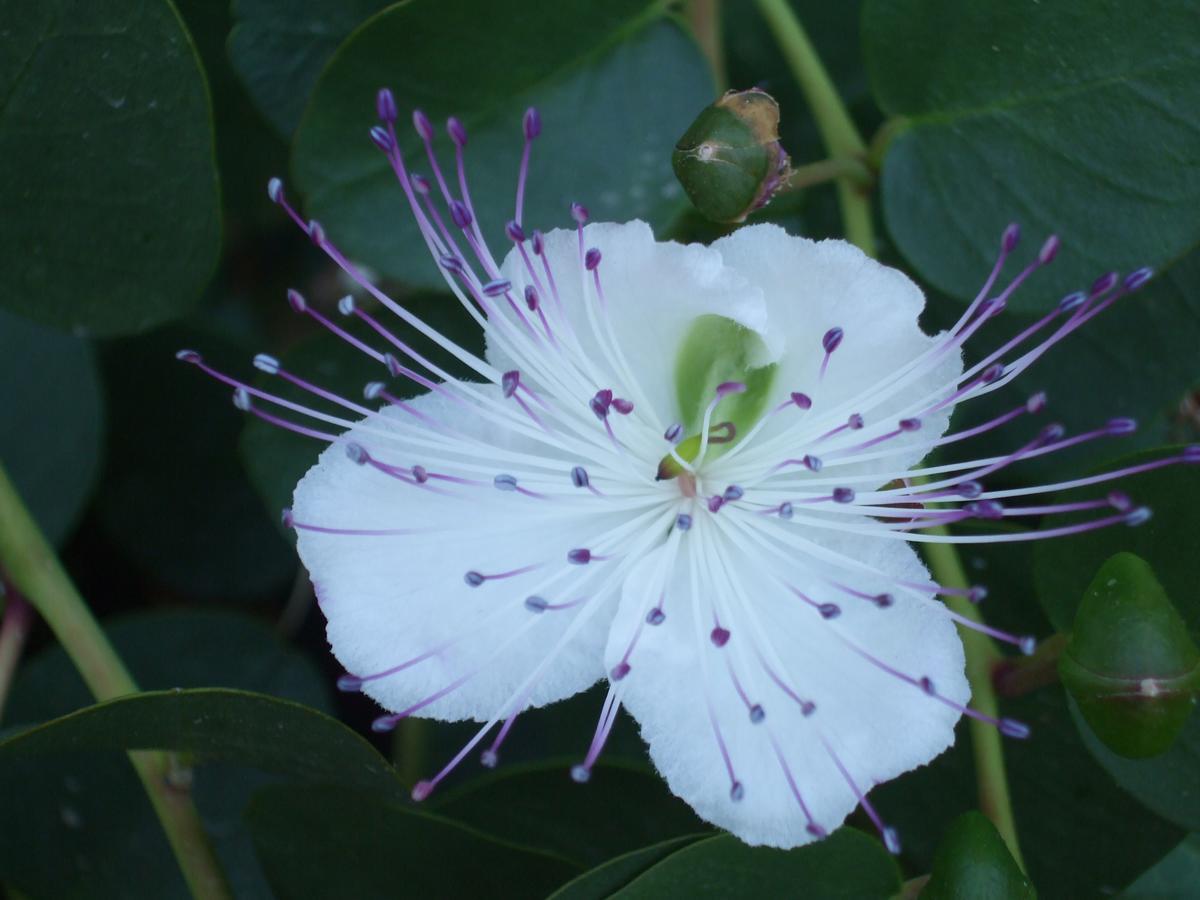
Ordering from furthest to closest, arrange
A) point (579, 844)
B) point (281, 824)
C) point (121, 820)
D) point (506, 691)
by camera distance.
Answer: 1. point (121, 820)
2. point (579, 844)
3. point (281, 824)
4. point (506, 691)

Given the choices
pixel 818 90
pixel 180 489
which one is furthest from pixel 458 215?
pixel 180 489

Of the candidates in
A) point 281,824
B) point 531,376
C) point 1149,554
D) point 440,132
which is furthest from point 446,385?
point 1149,554

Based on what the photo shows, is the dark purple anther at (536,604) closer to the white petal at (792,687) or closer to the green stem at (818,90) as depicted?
the white petal at (792,687)

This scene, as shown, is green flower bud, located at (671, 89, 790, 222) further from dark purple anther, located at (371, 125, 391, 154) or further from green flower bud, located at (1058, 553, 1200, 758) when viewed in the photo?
green flower bud, located at (1058, 553, 1200, 758)

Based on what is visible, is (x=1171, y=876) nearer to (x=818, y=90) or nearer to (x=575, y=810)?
(x=575, y=810)

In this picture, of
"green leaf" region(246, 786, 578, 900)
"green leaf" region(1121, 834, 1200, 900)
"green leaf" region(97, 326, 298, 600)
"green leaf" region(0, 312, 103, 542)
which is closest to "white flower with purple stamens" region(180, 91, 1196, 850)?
"green leaf" region(246, 786, 578, 900)

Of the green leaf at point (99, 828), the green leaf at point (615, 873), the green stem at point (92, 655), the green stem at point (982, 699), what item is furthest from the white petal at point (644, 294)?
the green leaf at point (99, 828)

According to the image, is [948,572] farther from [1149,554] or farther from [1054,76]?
[1054,76]
